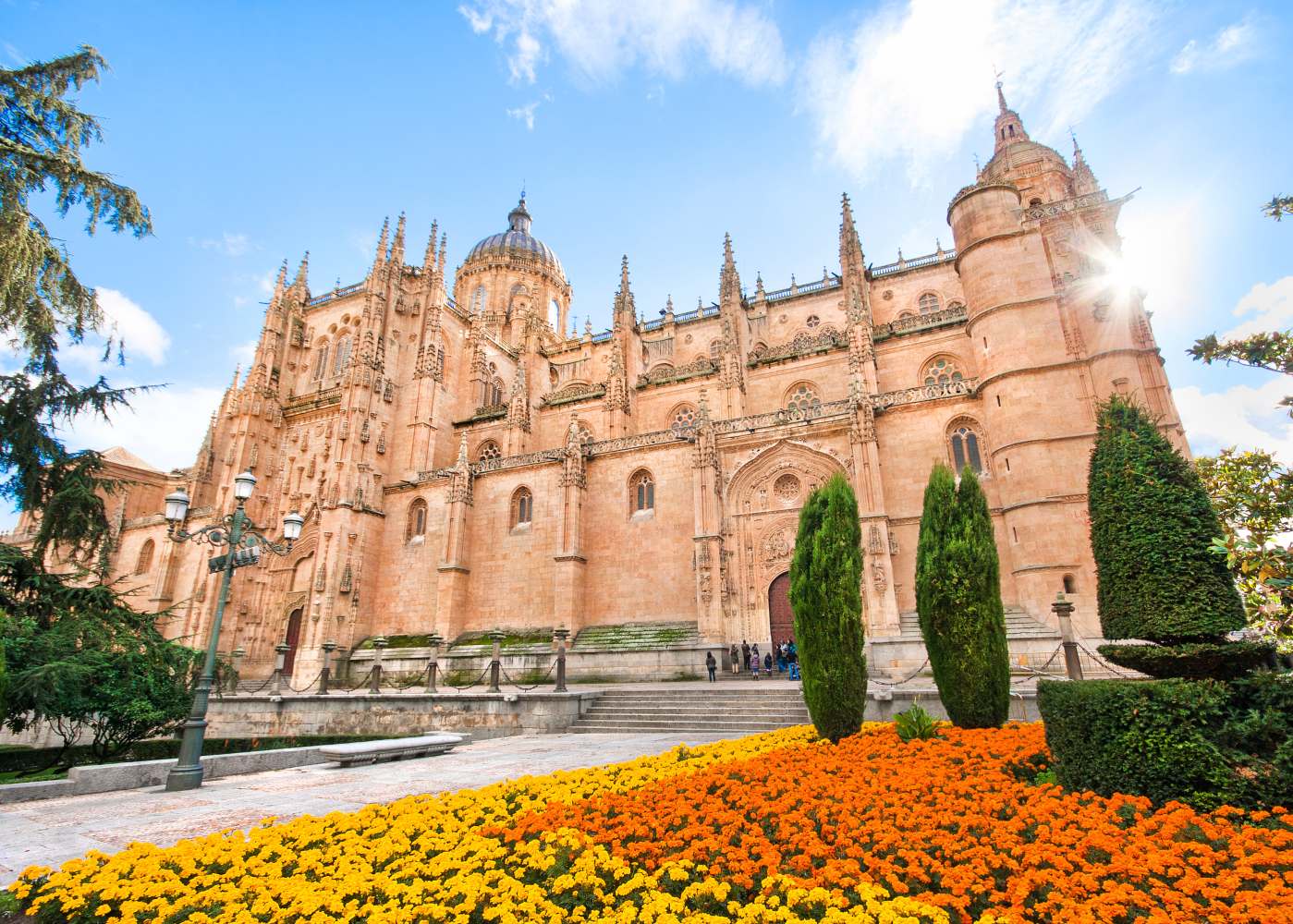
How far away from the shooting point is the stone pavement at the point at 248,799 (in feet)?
20.2

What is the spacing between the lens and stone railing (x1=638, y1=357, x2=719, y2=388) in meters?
30.3

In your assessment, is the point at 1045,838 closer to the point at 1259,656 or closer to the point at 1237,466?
the point at 1259,656

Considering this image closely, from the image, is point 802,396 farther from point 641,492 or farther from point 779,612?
point 779,612

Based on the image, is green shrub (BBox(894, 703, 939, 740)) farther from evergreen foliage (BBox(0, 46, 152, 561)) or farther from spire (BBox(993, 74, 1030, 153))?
spire (BBox(993, 74, 1030, 153))

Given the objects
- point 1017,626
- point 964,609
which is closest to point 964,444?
point 1017,626

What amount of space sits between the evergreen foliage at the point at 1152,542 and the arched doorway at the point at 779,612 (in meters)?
14.9

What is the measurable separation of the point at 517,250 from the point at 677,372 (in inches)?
863

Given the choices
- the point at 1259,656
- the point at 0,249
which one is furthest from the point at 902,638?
the point at 0,249

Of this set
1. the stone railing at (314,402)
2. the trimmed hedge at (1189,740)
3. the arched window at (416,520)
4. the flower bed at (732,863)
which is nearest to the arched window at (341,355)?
the stone railing at (314,402)

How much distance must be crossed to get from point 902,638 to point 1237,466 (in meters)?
10.7

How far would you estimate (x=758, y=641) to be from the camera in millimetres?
21500

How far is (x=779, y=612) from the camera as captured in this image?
2188 cm

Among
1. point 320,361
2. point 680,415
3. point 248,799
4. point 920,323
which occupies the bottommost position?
point 248,799

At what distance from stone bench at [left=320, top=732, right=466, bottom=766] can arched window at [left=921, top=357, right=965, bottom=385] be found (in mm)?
22037
